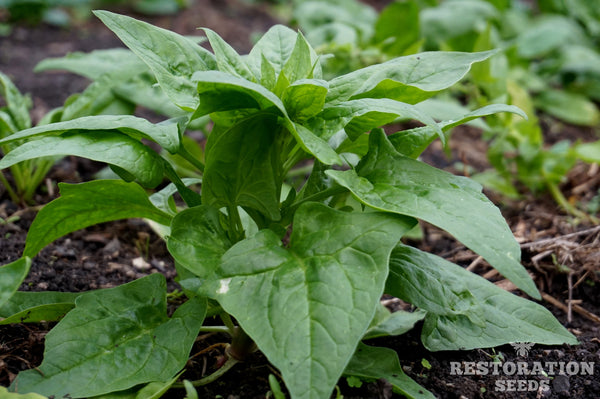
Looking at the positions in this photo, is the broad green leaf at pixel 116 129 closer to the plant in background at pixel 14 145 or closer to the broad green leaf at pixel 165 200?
the broad green leaf at pixel 165 200

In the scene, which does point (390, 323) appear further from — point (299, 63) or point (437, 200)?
point (299, 63)

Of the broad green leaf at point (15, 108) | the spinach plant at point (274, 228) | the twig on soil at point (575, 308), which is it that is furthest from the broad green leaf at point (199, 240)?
the twig on soil at point (575, 308)

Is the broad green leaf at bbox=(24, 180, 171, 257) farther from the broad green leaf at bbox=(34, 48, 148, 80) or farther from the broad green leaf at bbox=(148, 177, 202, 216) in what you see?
the broad green leaf at bbox=(34, 48, 148, 80)

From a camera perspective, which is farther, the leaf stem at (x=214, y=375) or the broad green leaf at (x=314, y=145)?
the leaf stem at (x=214, y=375)

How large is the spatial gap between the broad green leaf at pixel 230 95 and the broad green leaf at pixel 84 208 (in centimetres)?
40

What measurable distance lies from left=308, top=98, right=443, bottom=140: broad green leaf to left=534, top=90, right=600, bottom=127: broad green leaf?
3.58 meters

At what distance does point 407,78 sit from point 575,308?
3.96 ft

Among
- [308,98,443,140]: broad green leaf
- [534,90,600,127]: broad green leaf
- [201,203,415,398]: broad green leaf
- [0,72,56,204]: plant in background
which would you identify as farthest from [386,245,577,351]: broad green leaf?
[534,90,600,127]: broad green leaf

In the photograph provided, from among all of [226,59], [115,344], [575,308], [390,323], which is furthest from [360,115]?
[575,308]

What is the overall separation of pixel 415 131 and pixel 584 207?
1.91 m

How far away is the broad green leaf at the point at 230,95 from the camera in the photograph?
135 cm

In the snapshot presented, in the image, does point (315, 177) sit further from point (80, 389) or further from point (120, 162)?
point (80, 389)

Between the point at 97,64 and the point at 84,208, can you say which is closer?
the point at 84,208

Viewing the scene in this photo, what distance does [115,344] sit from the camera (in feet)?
5.24
